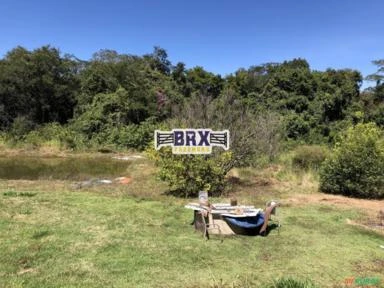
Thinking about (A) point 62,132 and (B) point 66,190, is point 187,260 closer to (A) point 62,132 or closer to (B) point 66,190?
(B) point 66,190

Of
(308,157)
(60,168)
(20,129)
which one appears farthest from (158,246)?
(20,129)

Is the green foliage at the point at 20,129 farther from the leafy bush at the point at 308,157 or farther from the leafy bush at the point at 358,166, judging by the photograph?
the leafy bush at the point at 358,166

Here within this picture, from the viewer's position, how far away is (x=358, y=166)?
10.9 m

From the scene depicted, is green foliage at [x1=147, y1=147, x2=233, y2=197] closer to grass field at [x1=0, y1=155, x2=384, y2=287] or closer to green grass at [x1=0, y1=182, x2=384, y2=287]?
grass field at [x1=0, y1=155, x2=384, y2=287]

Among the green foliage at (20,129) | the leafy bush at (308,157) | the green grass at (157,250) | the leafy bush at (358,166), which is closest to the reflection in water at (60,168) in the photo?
the green foliage at (20,129)

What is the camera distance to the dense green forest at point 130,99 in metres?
24.7

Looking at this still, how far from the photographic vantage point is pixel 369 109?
26.6 metres

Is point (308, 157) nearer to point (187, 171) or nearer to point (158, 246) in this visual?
point (187, 171)

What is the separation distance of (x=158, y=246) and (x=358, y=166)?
23.3 ft

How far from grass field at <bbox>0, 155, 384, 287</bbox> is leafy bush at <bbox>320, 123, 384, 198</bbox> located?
1.51 metres

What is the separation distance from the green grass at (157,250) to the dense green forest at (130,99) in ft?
53.6

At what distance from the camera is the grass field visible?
486cm

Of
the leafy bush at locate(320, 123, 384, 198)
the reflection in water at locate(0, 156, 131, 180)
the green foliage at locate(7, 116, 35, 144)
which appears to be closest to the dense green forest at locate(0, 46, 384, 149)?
the green foliage at locate(7, 116, 35, 144)

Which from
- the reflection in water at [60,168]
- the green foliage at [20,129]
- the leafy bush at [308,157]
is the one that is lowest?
the reflection in water at [60,168]
